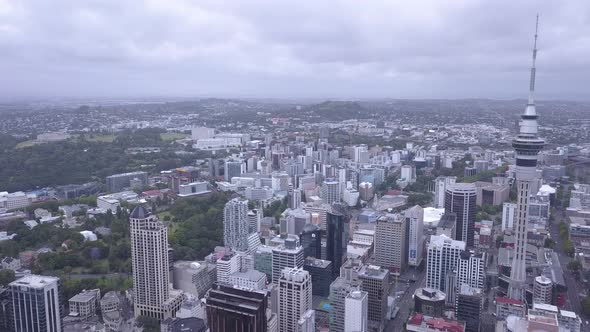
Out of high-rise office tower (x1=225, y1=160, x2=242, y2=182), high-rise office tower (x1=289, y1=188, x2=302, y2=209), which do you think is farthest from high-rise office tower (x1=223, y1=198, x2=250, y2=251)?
high-rise office tower (x1=225, y1=160, x2=242, y2=182)

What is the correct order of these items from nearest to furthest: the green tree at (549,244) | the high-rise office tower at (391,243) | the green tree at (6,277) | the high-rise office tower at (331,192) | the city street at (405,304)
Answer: the city street at (405,304) < the green tree at (6,277) < the high-rise office tower at (391,243) < the green tree at (549,244) < the high-rise office tower at (331,192)

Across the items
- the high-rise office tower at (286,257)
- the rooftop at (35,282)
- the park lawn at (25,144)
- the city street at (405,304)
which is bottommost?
the city street at (405,304)

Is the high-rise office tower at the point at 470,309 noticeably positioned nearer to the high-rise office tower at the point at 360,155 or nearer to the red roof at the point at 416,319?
the red roof at the point at 416,319

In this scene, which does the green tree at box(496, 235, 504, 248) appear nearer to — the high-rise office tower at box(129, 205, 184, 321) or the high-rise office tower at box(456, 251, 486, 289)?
the high-rise office tower at box(456, 251, 486, 289)

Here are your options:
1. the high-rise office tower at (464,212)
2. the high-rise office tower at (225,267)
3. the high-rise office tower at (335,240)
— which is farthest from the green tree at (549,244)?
the high-rise office tower at (225,267)

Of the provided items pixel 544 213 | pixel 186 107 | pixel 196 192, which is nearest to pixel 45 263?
pixel 196 192

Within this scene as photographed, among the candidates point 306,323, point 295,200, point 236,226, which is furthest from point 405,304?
point 295,200

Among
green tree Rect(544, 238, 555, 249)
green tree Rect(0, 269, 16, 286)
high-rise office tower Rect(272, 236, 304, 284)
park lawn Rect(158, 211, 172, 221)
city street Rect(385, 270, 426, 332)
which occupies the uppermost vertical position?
high-rise office tower Rect(272, 236, 304, 284)

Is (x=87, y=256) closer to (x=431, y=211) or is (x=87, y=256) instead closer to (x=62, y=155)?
(x=431, y=211)
